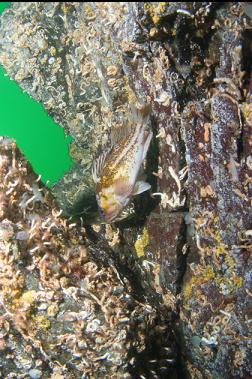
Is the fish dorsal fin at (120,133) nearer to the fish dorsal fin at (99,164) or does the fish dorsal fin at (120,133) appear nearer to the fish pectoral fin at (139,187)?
the fish dorsal fin at (99,164)

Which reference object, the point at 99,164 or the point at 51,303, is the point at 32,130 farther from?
the point at 51,303

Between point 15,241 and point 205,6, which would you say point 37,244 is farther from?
point 205,6

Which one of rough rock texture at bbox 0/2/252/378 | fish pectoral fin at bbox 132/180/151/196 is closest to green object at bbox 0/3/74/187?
rough rock texture at bbox 0/2/252/378

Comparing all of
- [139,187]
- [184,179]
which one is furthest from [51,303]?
[184,179]

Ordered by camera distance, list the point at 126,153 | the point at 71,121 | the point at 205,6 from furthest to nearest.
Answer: the point at 71,121
the point at 126,153
the point at 205,6

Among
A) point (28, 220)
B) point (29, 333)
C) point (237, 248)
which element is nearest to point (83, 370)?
point (29, 333)

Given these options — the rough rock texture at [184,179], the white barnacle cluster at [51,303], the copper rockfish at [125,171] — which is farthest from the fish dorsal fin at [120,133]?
the white barnacle cluster at [51,303]

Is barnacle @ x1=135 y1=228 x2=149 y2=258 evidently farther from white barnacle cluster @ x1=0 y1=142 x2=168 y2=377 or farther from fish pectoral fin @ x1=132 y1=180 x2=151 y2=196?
white barnacle cluster @ x1=0 y1=142 x2=168 y2=377
